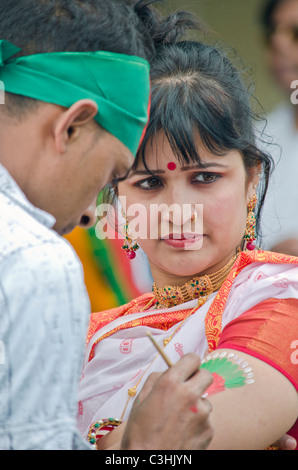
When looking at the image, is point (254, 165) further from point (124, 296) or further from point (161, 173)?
point (124, 296)

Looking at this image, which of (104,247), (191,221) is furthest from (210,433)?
(104,247)

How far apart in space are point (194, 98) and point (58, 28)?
809 millimetres

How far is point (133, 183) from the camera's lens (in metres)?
2.37

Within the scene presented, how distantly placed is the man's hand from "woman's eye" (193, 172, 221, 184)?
1029 mm

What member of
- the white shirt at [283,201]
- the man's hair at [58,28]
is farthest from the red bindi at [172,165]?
→ the white shirt at [283,201]

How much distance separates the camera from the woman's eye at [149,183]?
231cm

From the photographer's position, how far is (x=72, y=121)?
1479 millimetres

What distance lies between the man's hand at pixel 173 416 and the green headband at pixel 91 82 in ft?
2.12

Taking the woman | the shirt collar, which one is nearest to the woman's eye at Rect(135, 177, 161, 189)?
the woman

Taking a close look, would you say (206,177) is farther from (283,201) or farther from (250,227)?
(283,201)

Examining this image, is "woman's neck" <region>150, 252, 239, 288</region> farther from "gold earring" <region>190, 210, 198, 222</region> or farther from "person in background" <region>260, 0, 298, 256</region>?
"person in background" <region>260, 0, 298, 256</region>

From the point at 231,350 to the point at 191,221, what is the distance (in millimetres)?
573

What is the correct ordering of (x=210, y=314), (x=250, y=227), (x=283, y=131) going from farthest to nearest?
(x=283, y=131), (x=250, y=227), (x=210, y=314)

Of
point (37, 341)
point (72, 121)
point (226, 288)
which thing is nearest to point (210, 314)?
point (226, 288)
